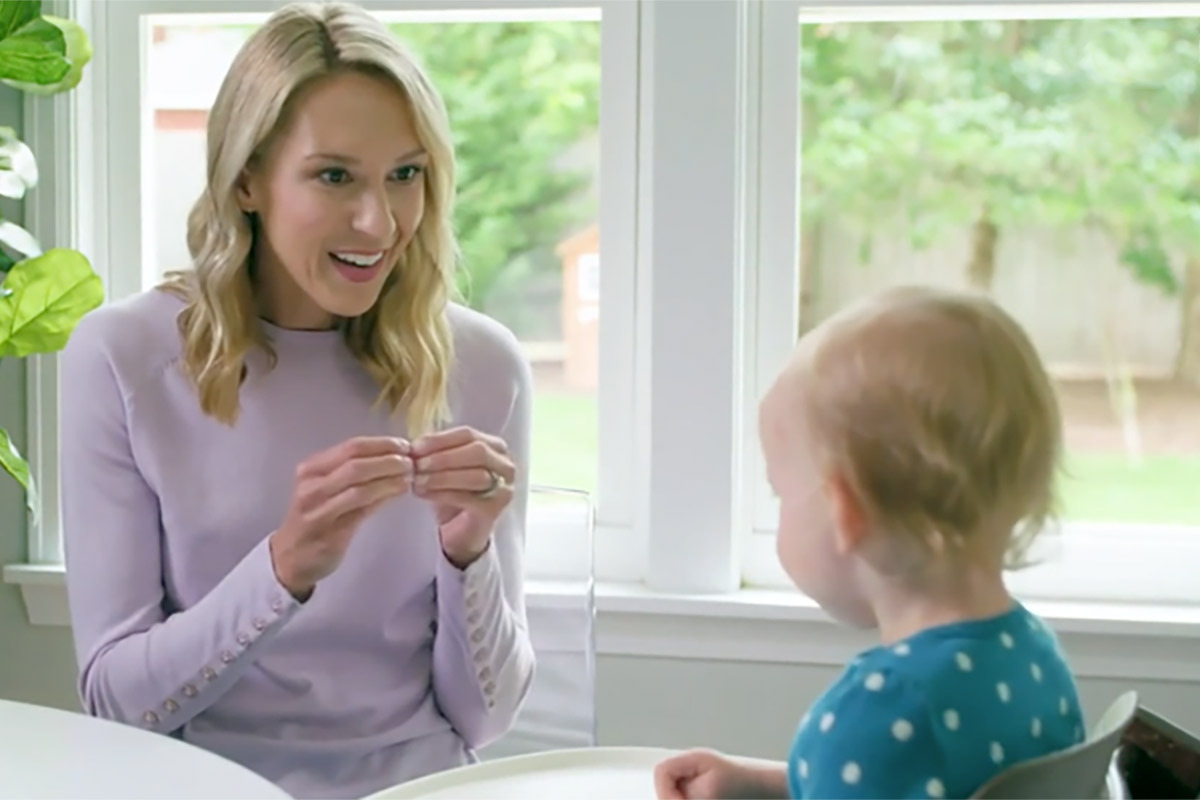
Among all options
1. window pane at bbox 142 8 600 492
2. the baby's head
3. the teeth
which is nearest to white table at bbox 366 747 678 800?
the baby's head

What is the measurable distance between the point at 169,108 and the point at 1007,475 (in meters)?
1.78

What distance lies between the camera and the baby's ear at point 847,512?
804 millimetres

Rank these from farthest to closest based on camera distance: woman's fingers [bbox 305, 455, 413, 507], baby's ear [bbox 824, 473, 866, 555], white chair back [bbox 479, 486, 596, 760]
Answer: white chair back [bbox 479, 486, 596, 760], woman's fingers [bbox 305, 455, 413, 507], baby's ear [bbox 824, 473, 866, 555]

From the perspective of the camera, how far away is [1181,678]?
1.87m

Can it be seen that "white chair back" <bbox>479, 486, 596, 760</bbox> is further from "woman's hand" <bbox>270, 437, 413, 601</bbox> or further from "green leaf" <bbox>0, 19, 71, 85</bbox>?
"green leaf" <bbox>0, 19, 71, 85</bbox>

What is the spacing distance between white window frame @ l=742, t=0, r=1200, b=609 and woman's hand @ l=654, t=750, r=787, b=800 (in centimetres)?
107

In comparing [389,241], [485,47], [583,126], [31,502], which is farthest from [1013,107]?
[31,502]

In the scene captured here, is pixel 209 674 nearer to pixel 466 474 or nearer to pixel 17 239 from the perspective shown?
pixel 466 474

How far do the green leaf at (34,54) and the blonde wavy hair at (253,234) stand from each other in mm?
348

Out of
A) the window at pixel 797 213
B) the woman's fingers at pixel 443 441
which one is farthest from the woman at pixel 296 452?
the window at pixel 797 213

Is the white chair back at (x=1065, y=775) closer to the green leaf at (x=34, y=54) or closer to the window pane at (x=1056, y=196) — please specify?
the window pane at (x=1056, y=196)

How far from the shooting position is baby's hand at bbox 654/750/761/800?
0.94 m

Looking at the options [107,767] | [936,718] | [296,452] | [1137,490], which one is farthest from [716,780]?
[1137,490]

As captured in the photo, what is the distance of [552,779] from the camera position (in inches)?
45.4
